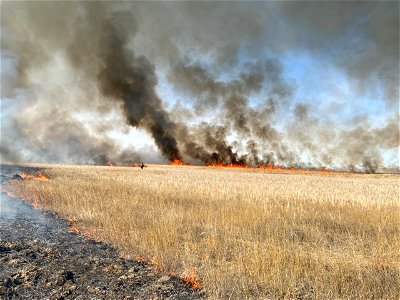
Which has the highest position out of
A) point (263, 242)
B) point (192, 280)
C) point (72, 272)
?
point (263, 242)

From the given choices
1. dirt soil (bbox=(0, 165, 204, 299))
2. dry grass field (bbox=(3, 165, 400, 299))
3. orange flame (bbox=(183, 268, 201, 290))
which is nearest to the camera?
dirt soil (bbox=(0, 165, 204, 299))

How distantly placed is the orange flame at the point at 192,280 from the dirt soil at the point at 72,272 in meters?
0.11

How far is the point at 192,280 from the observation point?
652 centimetres

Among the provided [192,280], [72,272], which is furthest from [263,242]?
[72,272]

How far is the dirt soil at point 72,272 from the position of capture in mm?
6000

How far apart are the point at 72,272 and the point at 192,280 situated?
263 cm

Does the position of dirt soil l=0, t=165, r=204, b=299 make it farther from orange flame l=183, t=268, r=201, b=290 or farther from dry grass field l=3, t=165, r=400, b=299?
dry grass field l=3, t=165, r=400, b=299

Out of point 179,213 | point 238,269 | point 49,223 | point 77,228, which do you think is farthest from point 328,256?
point 49,223

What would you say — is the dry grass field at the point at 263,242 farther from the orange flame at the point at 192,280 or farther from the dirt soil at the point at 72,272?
the dirt soil at the point at 72,272

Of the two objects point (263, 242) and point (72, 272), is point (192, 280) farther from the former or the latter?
point (263, 242)

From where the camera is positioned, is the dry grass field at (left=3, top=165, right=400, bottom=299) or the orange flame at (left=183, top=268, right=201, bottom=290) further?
the orange flame at (left=183, top=268, right=201, bottom=290)

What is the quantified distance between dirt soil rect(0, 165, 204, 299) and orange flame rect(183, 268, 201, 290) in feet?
0.37

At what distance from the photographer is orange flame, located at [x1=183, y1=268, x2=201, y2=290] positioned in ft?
20.8

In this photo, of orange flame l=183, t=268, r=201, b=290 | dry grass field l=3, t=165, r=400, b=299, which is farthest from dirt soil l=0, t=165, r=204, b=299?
dry grass field l=3, t=165, r=400, b=299
